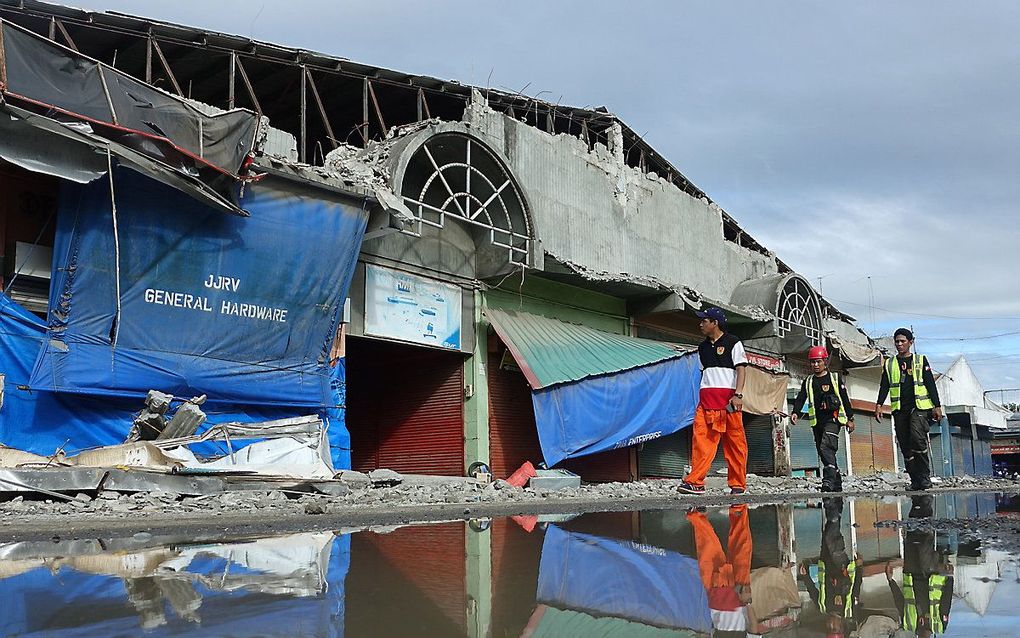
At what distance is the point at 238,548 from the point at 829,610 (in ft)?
9.51

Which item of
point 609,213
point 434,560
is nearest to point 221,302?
point 434,560

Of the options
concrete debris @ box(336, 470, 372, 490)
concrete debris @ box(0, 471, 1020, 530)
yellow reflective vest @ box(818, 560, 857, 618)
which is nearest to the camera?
yellow reflective vest @ box(818, 560, 857, 618)

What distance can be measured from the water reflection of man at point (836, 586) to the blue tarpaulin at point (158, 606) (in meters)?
1.32

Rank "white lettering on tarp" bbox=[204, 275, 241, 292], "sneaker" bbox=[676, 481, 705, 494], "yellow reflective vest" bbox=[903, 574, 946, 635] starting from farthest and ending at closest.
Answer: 1. "white lettering on tarp" bbox=[204, 275, 241, 292]
2. "sneaker" bbox=[676, 481, 705, 494]
3. "yellow reflective vest" bbox=[903, 574, 946, 635]

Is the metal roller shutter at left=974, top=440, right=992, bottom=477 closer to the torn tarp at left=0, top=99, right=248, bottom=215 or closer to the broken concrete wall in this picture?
the broken concrete wall

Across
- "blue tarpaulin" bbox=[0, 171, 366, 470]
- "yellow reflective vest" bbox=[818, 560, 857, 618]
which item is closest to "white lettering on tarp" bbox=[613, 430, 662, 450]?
"blue tarpaulin" bbox=[0, 171, 366, 470]

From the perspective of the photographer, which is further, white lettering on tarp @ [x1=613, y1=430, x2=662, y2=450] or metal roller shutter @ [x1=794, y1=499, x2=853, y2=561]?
white lettering on tarp @ [x1=613, y1=430, x2=662, y2=450]

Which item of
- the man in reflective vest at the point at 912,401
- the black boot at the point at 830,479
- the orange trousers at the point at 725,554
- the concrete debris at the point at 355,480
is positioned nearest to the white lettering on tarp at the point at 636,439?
the concrete debris at the point at 355,480

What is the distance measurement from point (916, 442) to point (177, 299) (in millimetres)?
9274

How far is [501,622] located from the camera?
8.45ft

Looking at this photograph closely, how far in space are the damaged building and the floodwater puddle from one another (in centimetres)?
717

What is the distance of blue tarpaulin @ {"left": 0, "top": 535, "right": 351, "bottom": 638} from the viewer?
2.42 meters

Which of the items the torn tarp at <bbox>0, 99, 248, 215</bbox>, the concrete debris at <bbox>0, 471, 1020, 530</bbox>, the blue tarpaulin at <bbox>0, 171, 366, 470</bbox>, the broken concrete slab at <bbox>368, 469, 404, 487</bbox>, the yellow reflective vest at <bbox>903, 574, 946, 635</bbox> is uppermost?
the torn tarp at <bbox>0, 99, 248, 215</bbox>

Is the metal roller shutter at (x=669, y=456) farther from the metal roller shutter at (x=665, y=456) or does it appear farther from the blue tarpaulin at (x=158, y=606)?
the blue tarpaulin at (x=158, y=606)
